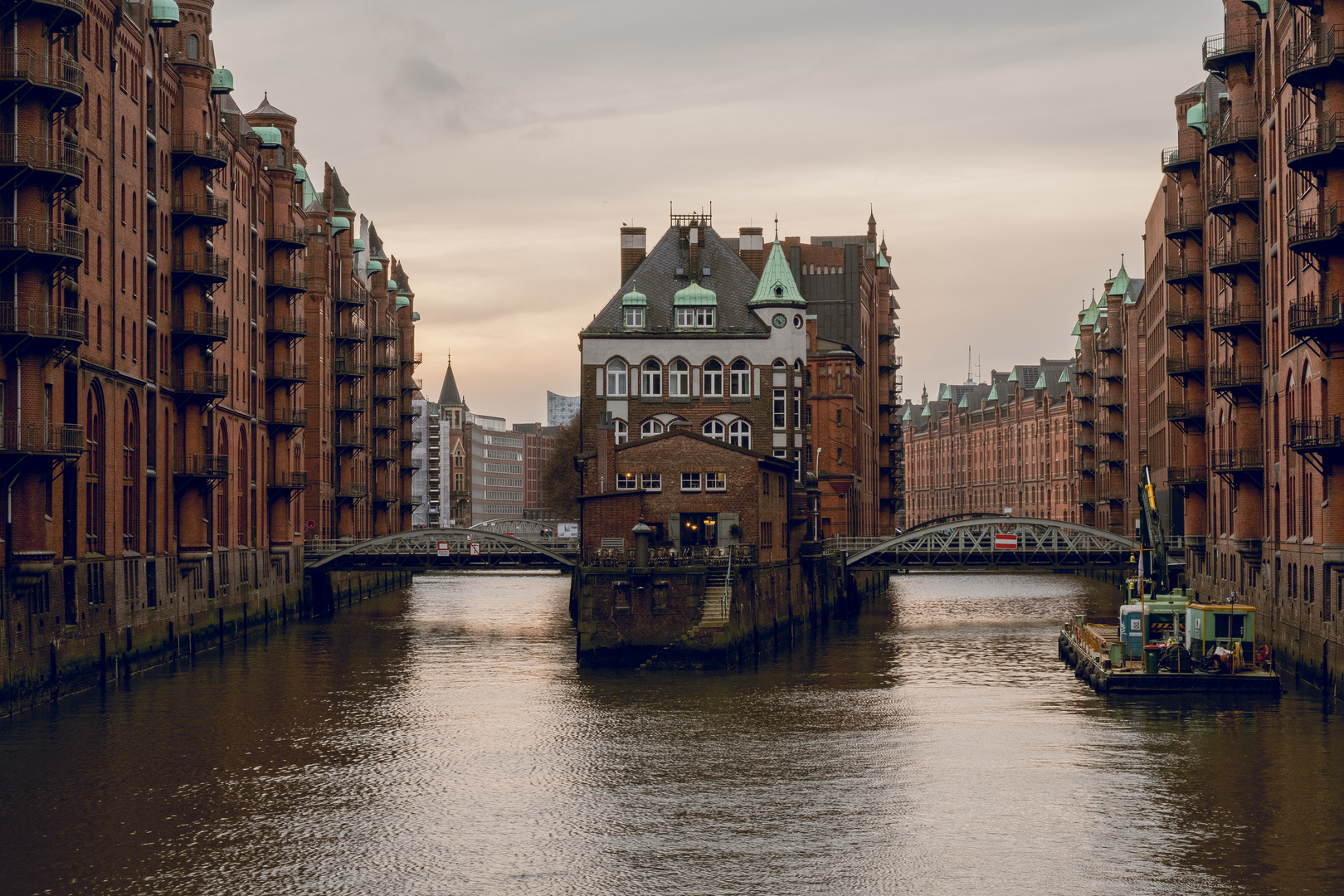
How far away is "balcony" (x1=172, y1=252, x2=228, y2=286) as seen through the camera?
73.8 m

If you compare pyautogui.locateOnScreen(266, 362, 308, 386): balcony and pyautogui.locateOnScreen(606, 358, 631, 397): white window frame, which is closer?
pyautogui.locateOnScreen(266, 362, 308, 386): balcony

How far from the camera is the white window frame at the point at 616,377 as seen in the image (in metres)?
98.5

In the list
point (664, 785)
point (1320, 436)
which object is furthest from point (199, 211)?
point (1320, 436)

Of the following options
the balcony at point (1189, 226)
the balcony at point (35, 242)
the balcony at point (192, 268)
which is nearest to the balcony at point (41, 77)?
the balcony at point (35, 242)

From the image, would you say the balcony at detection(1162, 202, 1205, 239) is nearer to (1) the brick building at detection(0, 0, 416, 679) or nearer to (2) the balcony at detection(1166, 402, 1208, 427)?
(2) the balcony at detection(1166, 402, 1208, 427)

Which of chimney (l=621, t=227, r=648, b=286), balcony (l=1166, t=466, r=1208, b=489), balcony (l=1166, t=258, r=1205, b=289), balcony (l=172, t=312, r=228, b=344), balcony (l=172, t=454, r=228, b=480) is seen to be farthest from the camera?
chimney (l=621, t=227, r=648, b=286)

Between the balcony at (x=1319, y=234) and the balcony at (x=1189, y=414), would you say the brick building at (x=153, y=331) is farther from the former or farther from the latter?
the balcony at (x=1189, y=414)

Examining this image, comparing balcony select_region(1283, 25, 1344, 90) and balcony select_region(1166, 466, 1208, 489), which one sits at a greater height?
balcony select_region(1283, 25, 1344, 90)

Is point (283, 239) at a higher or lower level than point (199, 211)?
higher

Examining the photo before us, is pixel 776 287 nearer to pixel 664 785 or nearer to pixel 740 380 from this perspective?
pixel 740 380

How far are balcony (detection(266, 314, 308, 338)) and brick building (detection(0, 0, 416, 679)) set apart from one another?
0.67 ft

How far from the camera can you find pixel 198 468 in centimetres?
7475

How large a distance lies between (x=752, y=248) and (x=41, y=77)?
6199 cm

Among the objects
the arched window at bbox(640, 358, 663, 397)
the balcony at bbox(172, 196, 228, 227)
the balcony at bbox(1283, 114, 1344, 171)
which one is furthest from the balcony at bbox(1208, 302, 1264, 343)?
the balcony at bbox(172, 196, 228, 227)
